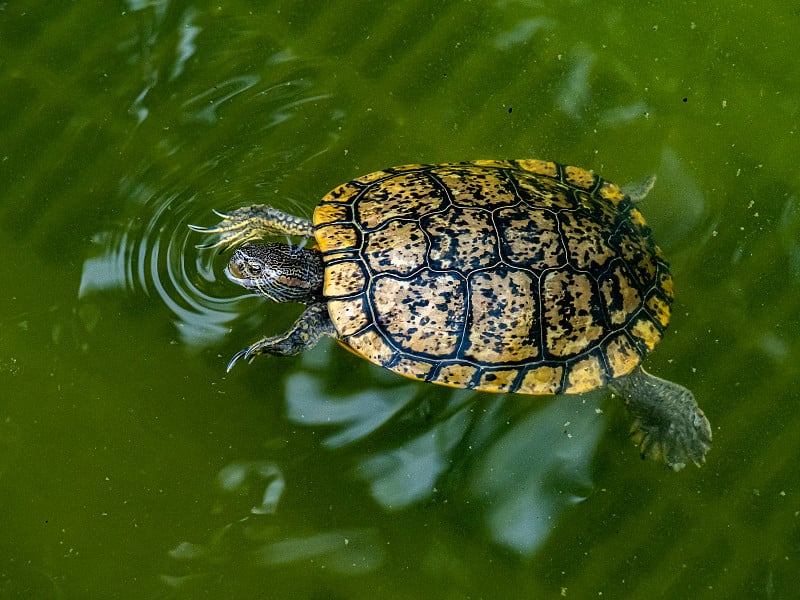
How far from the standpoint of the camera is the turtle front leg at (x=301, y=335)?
2662 mm

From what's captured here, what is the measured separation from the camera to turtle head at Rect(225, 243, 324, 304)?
8.57 feet

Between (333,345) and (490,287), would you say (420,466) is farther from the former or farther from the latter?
(490,287)

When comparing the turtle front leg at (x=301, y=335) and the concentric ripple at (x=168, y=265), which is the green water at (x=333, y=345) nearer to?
the concentric ripple at (x=168, y=265)

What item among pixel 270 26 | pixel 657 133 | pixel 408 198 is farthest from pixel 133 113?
pixel 657 133

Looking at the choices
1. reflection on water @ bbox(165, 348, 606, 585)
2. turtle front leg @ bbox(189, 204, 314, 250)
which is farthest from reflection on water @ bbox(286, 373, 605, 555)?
turtle front leg @ bbox(189, 204, 314, 250)

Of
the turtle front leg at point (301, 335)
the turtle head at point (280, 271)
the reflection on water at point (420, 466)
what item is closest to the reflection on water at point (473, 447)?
the reflection on water at point (420, 466)

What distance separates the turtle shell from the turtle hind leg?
0.28 metres

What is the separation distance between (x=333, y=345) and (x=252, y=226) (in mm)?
632

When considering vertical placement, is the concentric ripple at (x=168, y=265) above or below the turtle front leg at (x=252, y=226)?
below

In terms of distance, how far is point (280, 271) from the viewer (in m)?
2.60

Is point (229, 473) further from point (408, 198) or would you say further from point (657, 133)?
point (657, 133)

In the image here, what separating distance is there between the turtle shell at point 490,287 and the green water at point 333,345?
0.50m

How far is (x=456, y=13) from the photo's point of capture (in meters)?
3.34

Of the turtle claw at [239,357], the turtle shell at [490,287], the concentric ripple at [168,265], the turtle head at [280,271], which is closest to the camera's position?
the turtle shell at [490,287]
